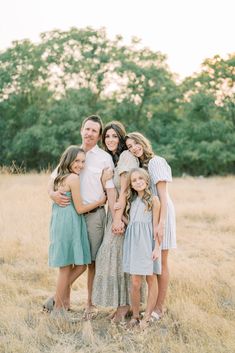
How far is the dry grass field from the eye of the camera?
160 inches

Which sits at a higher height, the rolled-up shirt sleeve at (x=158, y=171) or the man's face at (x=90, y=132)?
the man's face at (x=90, y=132)

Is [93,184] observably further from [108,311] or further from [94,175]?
[108,311]

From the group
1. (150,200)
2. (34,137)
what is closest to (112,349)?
(150,200)

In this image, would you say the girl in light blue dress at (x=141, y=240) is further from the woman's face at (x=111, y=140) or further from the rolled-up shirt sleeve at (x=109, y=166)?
the woman's face at (x=111, y=140)

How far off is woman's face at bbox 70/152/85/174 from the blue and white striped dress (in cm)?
63

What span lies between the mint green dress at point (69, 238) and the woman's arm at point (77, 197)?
2.8 inches

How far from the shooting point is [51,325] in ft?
14.7

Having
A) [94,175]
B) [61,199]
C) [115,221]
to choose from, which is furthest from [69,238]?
[94,175]

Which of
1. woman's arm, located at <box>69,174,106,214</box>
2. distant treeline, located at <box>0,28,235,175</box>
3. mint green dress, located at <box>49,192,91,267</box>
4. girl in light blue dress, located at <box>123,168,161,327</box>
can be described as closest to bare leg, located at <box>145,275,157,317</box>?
girl in light blue dress, located at <box>123,168,161,327</box>

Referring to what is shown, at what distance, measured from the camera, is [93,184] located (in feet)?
15.2

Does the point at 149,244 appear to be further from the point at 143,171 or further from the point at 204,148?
the point at 204,148

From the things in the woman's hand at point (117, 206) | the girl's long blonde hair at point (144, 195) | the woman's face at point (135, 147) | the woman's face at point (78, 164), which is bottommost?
the woman's hand at point (117, 206)

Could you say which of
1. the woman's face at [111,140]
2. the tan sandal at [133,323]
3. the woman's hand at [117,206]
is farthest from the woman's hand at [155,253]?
the woman's face at [111,140]

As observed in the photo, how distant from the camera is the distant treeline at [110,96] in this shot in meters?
25.5
